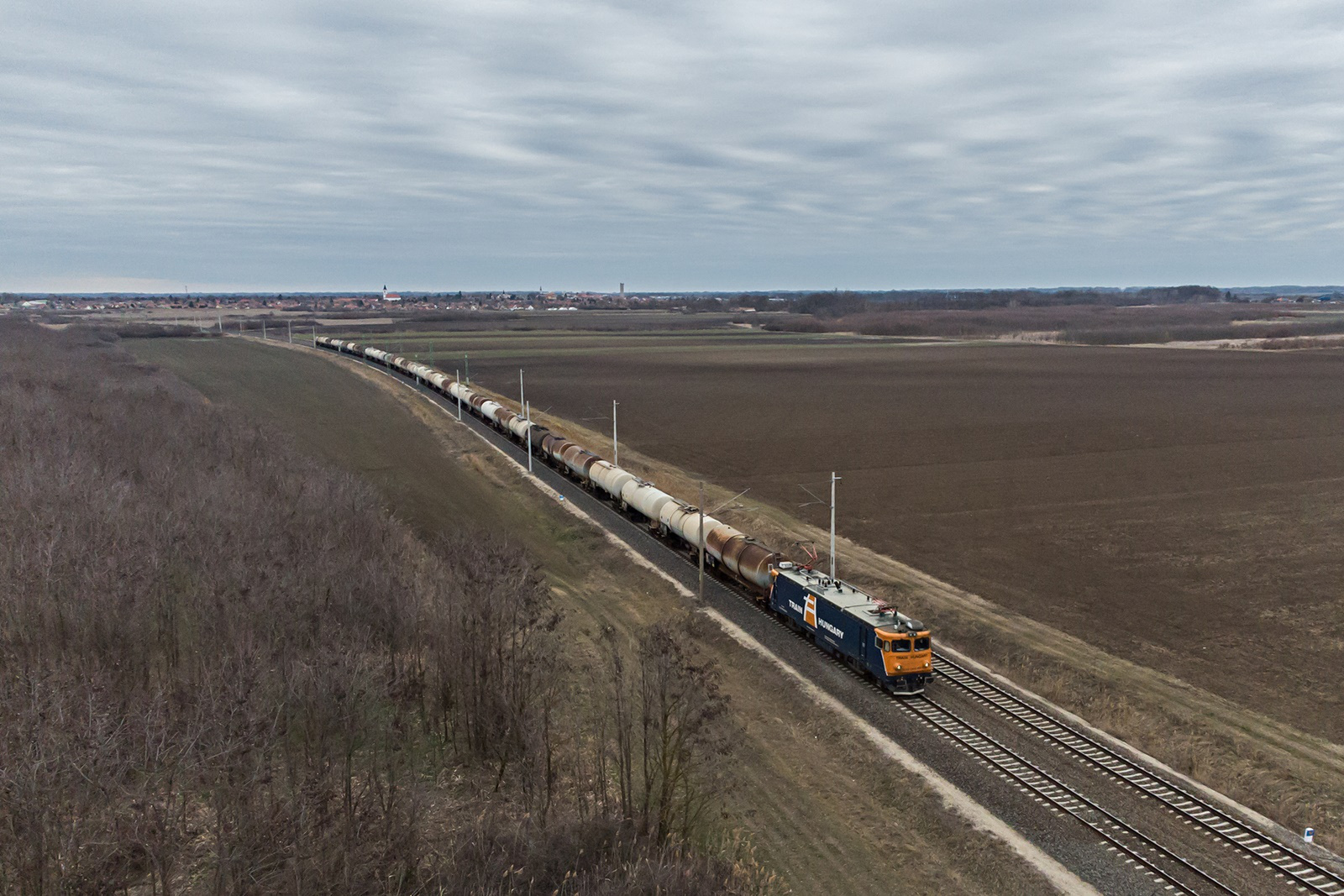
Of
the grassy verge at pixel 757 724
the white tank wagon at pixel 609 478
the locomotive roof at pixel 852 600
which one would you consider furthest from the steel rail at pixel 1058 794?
the white tank wagon at pixel 609 478

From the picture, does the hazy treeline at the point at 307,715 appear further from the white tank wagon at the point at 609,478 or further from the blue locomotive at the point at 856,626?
the white tank wagon at the point at 609,478

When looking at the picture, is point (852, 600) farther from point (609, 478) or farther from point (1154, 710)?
point (609, 478)

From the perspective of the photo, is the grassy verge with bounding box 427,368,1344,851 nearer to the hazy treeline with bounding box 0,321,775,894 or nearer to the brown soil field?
the brown soil field

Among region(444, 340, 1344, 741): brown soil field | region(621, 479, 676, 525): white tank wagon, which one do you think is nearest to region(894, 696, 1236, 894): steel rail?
region(444, 340, 1344, 741): brown soil field

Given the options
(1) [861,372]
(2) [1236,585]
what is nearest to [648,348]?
(1) [861,372]

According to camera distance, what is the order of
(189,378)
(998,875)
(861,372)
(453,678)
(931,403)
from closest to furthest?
1. (998,875)
2. (453,678)
3. (931,403)
4. (189,378)
5. (861,372)

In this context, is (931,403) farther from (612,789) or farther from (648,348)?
(648,348)
